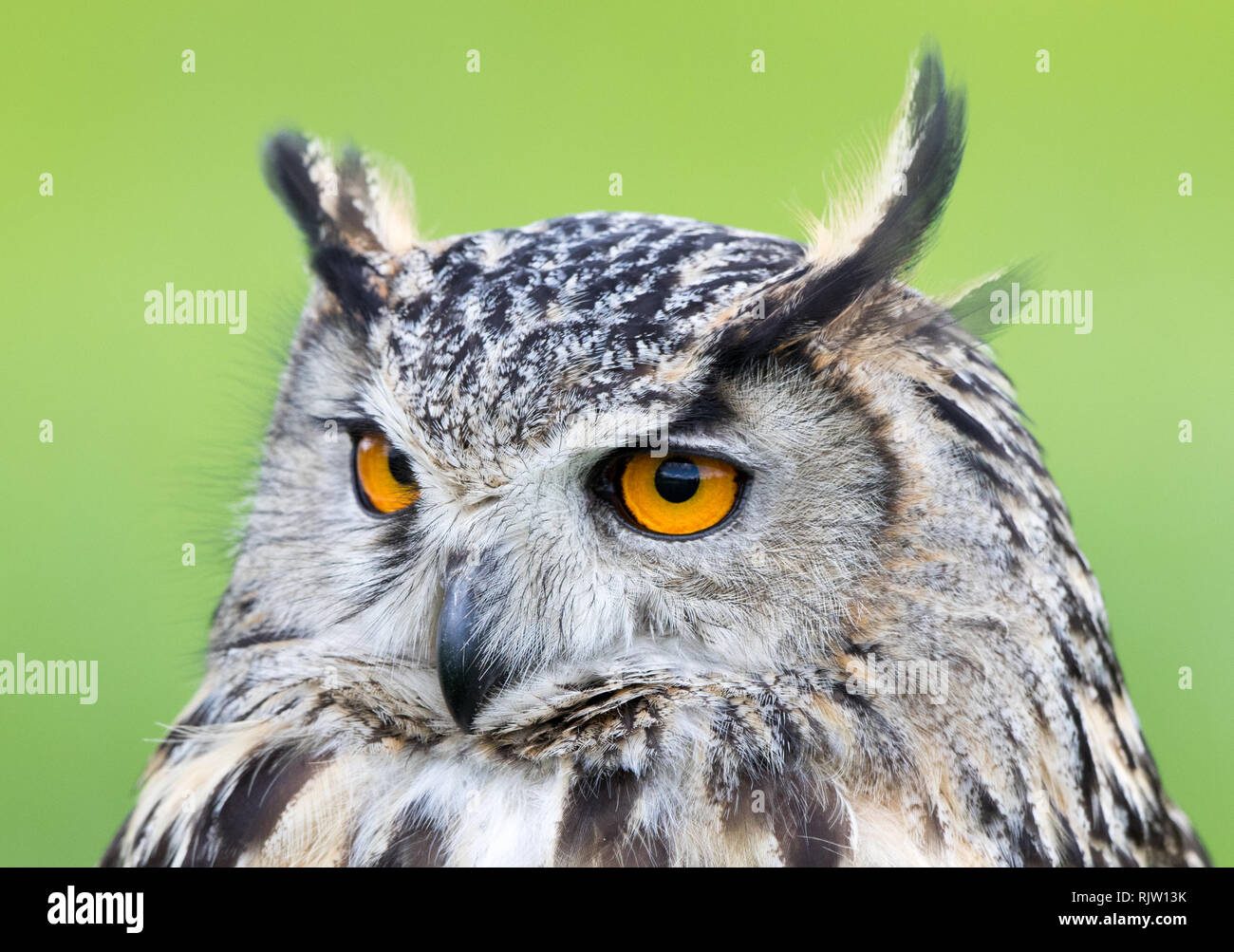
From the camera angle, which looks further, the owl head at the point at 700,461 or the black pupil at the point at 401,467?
the black pupil at the point at 401,467

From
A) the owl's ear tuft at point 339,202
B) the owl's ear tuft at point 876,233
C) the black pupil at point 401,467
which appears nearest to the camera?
the owl's ear tuft at point 876,233

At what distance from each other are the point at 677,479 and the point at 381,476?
366 millimetres

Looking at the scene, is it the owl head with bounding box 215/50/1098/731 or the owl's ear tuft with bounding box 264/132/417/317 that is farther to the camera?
the owl's ear tuft with bounding box 264/132/417/317

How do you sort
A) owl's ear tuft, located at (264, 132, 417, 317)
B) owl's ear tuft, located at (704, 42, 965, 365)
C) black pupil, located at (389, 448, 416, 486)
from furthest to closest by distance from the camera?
owl's ear tuft, located at (264, 132, 417, 317)
black pupil, located at (389, 448, 416, 486)
owl's ear tuft, located at (704, 42, 965, 365)

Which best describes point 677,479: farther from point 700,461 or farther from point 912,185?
point 912,185

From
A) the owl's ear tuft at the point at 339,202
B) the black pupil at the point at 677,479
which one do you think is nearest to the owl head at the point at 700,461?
the black pupil at the point at 677,479

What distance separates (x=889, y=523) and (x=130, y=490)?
1.87 m

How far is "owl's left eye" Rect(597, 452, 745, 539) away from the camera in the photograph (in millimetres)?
1155

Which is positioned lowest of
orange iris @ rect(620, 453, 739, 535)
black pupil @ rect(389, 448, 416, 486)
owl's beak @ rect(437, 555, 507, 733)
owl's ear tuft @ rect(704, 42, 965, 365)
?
owl's beak @ rect(437, 555, 507, 733)

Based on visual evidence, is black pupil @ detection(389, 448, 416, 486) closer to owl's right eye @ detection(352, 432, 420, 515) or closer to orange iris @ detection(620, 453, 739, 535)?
owl's right eye @ detection(352, 432, 420, 515)

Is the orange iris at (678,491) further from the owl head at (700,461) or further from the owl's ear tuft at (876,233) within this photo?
the owl's ear tuft at (876,233)

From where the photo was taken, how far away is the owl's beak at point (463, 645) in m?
1.16

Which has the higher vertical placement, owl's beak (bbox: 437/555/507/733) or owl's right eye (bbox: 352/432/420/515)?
owl's right eye (bbox: 352/432/420/515)

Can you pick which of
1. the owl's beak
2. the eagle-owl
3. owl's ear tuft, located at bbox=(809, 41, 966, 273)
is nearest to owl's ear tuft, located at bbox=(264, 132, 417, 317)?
the eagle-owl
